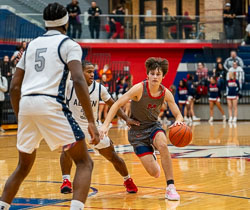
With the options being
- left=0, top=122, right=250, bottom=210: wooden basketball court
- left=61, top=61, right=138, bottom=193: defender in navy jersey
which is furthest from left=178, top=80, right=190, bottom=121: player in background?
left=61, top=61, right=138, bottom=193: defender in navy jersey

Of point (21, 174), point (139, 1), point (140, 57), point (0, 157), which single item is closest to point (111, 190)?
point (21, 174)

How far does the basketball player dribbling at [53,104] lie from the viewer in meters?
4.71

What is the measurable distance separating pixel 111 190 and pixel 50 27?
9.28 ft

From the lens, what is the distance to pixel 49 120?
15.6 feet

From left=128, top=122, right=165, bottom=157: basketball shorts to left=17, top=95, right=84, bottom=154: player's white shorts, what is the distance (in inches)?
91.9

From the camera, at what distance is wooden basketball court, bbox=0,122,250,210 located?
6.26 metres

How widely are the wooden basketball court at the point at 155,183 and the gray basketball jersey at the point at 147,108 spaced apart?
83 centimetres

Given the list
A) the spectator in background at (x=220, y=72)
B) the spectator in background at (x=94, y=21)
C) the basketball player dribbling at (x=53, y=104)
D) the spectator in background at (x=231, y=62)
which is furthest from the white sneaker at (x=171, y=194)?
the spectator in background at (x=94, y=21)

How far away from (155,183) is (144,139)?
973 millimetres

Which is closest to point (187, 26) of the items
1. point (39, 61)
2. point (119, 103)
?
point (119, 103)

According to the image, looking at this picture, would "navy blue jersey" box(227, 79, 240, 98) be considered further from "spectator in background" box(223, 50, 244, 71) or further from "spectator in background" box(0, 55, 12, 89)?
"spectator in background" box(0, 55, 12, 89)

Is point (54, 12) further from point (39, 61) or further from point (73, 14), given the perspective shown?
point (73, 14)

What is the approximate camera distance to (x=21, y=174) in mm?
4996

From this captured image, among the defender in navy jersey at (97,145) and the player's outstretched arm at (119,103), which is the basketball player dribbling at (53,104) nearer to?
the player's outstretched arm at (119,103)
